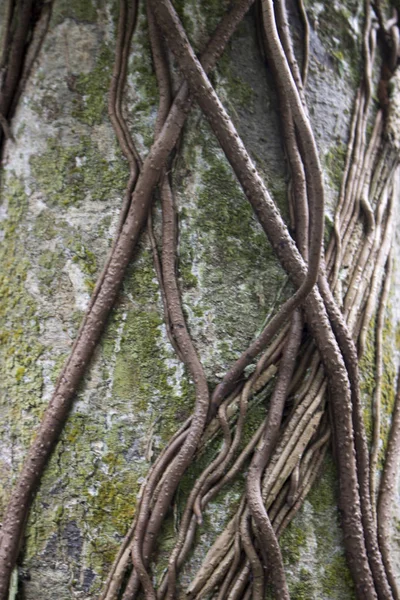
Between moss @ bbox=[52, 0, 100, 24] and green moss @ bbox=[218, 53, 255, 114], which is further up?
moss @ bbox=[52, 0, 100, 24]

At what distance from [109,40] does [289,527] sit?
1.01 meters

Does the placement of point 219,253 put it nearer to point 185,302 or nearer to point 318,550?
point 185,302

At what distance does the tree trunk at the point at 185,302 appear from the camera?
1.16 meters

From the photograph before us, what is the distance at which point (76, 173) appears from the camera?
1313mm

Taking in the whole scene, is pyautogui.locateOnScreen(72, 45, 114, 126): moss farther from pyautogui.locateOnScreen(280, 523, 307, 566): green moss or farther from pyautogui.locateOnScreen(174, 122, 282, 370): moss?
pyautogui.locateOnScreen(280, 523, 307, 566): green moss

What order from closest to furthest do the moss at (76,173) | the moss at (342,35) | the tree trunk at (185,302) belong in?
the tree trunk at (185,302), the moss at (76,173), the moss at (342,35)

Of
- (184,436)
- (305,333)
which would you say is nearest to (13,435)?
(184,436)

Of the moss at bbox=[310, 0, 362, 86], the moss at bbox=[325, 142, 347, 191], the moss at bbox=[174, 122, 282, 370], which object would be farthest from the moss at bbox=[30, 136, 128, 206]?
the moss at bbox=[310, 0, 362, 86]

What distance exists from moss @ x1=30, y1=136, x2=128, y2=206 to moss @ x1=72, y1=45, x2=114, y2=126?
50 mm

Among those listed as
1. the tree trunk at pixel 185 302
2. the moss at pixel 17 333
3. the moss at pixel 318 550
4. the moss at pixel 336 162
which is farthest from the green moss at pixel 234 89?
the moss at pixel 318 550

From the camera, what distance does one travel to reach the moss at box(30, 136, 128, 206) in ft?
4.23

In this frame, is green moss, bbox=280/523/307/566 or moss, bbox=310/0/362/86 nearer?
green moss, bbox=280/523/307/566

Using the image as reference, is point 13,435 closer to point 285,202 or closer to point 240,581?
point 240,581

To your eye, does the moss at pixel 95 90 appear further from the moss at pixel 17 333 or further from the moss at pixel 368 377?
the moss at pixel 368 377
